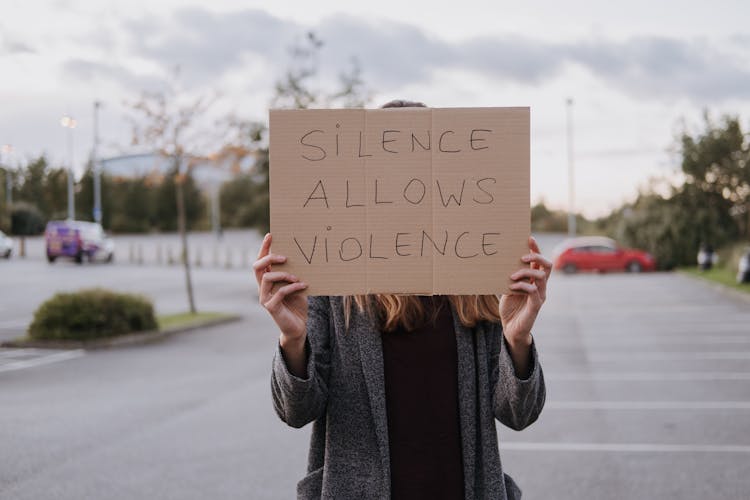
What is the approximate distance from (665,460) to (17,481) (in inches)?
187

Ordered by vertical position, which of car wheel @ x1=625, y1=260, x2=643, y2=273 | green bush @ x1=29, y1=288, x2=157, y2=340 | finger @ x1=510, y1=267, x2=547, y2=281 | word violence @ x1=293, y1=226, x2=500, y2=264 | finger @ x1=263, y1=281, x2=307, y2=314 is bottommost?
car wheel @ x1=625, y1=260, x2=643, y2=273

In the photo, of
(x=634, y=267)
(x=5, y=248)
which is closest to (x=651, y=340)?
(x=634, y=267)

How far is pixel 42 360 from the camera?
436 inches

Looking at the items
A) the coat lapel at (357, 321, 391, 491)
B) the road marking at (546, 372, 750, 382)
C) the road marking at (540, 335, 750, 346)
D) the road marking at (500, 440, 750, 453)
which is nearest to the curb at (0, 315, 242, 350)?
the road marking at (540, 335, 750, 346)

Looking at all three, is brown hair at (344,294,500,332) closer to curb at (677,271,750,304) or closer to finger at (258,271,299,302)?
finger at (258,271,299,302)

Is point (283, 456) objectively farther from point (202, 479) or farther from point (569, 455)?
point (569, 455)

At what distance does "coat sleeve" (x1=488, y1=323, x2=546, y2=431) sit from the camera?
6.89 ft

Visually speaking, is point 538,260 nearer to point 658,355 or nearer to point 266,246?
point 266,246

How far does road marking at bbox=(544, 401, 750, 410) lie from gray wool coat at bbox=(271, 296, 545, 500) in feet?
19.5

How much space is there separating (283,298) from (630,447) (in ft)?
17.0

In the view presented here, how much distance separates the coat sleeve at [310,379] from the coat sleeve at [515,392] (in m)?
0.47

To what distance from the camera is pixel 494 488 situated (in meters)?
2.16

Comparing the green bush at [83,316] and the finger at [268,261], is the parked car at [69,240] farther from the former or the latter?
the finger at [268,261]

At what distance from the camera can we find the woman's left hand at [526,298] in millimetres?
2053
